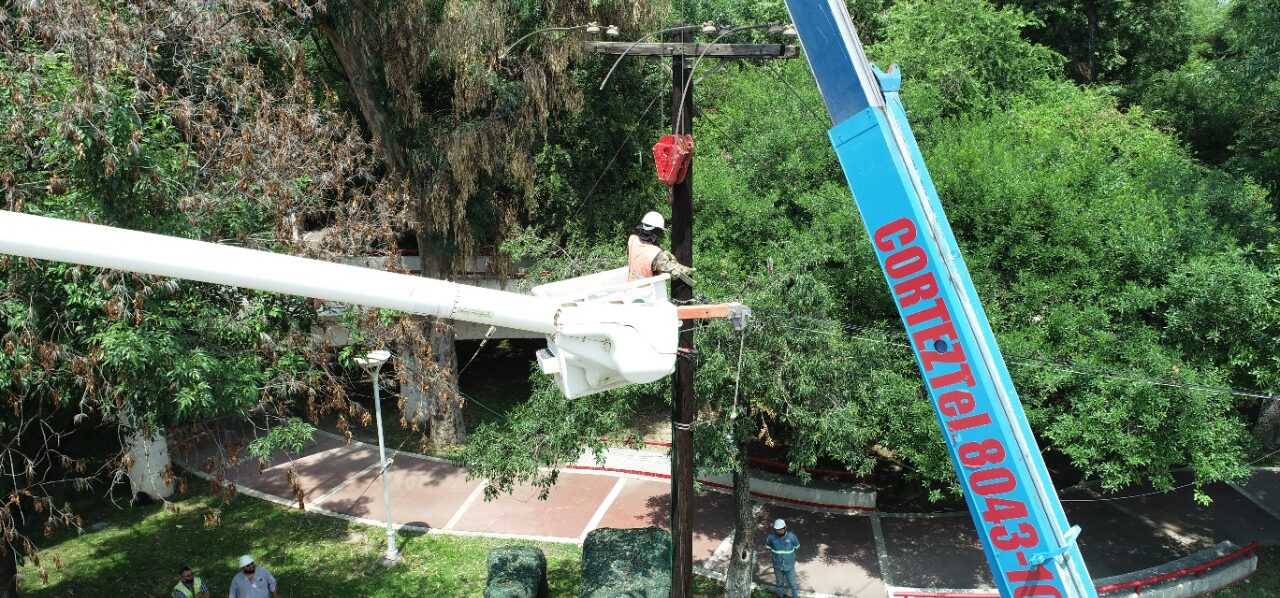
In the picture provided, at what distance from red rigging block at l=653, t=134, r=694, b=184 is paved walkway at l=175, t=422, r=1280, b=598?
729 centimetres

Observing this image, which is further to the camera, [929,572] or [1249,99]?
[1249,99]

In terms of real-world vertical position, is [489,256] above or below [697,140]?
below

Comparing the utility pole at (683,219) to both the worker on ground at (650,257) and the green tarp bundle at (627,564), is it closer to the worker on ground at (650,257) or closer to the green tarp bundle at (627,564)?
the green tarp bundle at (627,564)

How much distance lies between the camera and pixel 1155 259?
11.5 metres

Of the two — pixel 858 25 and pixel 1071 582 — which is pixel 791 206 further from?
pixel 858 25

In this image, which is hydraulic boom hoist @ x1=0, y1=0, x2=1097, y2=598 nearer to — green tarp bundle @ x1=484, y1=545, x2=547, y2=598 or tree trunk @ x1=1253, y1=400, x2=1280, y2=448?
green tarp bundle @ x1=484, y1=545, x2=547, y2=598

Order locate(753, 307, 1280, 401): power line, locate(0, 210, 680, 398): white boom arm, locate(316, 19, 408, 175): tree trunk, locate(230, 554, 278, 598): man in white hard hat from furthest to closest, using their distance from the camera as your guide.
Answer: locate(316, 19, 408, 175): tree trunk, locate(230, 554, 278, 598): man in white hard hat, locate(753, 307, 1280, 401): power line, locate(0, 210, 680, 398): white boom arm

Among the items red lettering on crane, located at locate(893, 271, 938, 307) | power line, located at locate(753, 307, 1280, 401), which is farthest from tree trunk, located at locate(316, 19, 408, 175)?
red lettering on crane, located at locate(893, 271, 938, 307)

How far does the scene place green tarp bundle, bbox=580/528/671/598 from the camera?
11.4 meters

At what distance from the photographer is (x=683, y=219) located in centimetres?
980

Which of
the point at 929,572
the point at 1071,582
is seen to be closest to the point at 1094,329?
the point at 929,572

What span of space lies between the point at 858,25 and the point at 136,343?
75.7ft

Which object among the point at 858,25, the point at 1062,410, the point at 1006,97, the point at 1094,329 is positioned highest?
the point at 858,25

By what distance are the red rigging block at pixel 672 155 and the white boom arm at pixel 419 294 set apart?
8.22 feet
